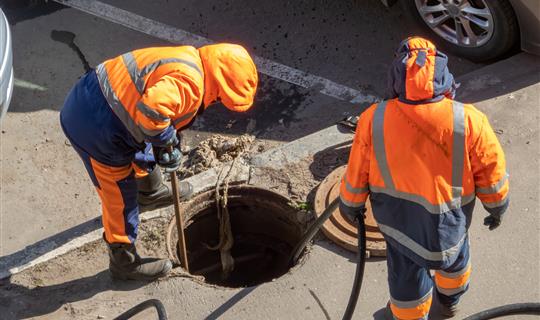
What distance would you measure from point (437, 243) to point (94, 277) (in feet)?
7.39

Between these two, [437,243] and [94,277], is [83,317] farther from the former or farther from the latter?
[437,243]

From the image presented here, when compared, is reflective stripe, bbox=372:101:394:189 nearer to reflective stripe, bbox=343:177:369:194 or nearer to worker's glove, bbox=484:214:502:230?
reflective stripe, bbox=343:177:369:194

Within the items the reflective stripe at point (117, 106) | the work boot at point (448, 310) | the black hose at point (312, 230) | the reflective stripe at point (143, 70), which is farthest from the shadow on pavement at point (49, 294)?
the work boot at point (448, 310)

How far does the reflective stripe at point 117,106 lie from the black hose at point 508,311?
6.85 feet

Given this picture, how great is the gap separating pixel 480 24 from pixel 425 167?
283 centimetres

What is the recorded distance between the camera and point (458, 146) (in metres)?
3.69

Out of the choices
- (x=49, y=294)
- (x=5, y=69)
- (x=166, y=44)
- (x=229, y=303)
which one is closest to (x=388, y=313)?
(x=229, y=303)


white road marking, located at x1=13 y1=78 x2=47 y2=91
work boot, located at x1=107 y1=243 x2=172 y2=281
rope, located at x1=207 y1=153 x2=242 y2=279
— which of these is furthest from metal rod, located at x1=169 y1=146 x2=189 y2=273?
white road marking, located at x1=13 y1=78 x2=47 y2=91

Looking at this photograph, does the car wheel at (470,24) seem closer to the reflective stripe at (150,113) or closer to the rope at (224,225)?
the rope at (224,225)

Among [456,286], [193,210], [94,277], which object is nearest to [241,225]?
[193,210]

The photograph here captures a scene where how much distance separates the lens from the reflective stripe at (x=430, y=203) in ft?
12.5

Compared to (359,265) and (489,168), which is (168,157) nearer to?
(359,265)

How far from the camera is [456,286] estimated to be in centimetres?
441

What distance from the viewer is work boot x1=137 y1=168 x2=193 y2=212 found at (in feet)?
17.4
